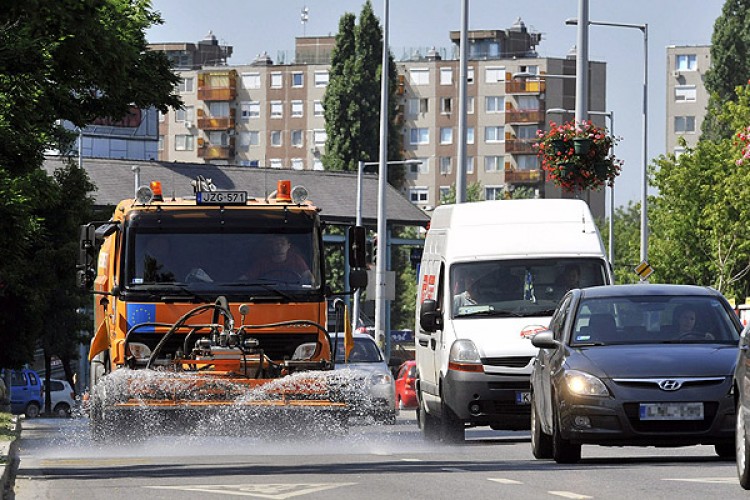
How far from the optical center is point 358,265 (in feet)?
75.3

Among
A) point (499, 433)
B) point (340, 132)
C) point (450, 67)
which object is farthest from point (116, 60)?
point (450, 67)

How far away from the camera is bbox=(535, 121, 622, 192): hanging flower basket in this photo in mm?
33156

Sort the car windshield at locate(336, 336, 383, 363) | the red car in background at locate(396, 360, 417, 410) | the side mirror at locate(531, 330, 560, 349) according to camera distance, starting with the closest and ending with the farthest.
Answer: the side mirror at locate(531, 330, 560, 349) → the car windshield at locate(336, 336, 383, 363) → the red car in background at locate(396, 360, 417, 410)

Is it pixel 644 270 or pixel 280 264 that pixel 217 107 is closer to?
pixel 644 270

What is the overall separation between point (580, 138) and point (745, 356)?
61.7 ft

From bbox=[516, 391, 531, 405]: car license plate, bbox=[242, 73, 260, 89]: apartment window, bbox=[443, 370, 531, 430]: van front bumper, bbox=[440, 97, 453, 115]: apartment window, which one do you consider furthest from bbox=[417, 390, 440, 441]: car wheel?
bbox=[242, 73, 260, 89]: apartment window

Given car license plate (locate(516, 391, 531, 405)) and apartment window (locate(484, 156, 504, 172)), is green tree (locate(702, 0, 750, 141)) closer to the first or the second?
apartment window (locate(484, 156, 504, 172))

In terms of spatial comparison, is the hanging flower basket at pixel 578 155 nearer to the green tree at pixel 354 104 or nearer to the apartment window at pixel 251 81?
the green tree at pixel 354 104

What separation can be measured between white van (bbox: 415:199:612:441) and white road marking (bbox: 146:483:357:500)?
6.64m

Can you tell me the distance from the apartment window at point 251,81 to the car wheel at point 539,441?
144925 mm

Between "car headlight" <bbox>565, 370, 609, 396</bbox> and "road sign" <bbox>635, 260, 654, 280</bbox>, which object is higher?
"car headlight" <bbox>565, 370, 609, 396</bbox>

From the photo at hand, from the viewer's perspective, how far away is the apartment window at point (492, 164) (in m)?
159

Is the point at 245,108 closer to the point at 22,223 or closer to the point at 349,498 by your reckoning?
the point at 22,223

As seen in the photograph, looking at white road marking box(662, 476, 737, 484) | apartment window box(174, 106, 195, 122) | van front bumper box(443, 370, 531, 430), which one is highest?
apartment window box(174, 106, 195, 122)
